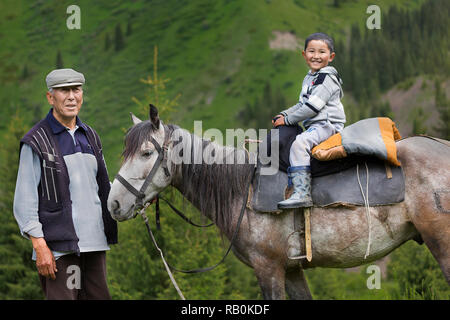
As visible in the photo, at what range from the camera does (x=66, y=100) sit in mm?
4578

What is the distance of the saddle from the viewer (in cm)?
452

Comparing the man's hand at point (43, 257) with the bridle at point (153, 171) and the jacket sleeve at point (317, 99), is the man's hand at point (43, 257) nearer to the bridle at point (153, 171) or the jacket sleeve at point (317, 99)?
the bridle at point (153, 171)

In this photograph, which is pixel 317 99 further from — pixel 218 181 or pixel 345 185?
pixel 218 181

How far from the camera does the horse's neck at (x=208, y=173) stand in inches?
195

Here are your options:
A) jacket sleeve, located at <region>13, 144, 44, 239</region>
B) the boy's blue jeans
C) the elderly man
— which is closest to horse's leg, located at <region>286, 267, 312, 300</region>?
the boy's blue jeans

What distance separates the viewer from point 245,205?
483cm

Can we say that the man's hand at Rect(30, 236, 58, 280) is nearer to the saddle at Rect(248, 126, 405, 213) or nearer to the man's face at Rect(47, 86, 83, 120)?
the man's face at Rect(47, 86, 83, 120)

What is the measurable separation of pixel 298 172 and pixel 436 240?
1.32 meters

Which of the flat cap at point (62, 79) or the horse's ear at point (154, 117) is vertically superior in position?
the flat cap at point (62, 79)

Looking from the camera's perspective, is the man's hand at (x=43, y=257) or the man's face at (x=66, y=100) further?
the man's face at (x=66, y=100)

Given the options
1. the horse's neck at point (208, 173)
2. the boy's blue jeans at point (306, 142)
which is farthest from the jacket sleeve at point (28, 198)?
the boy's blue jeans at point (306, 142)

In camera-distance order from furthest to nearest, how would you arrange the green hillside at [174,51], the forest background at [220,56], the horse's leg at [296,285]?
the green hillside at [174,51] → the forest background at [220,56] → the horse's leg at [296,285]
